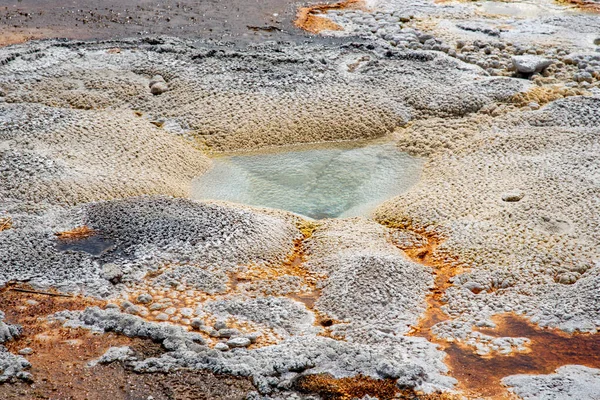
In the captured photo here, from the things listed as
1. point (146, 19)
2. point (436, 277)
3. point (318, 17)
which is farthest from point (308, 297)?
point (318, 17)

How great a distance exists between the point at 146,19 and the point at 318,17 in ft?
13.1

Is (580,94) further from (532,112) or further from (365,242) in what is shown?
(365,242)

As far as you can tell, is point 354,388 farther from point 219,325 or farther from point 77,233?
→ point 77,233

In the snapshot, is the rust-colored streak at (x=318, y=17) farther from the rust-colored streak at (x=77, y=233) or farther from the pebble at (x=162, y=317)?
the pebble at (x=162, y=317)

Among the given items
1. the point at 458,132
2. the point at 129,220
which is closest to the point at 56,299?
the point at 129,220

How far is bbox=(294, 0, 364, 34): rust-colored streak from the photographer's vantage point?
16.9m

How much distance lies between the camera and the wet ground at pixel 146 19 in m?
15.8

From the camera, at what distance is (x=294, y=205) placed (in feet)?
35.5

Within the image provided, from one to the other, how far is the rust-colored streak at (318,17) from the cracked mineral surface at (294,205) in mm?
139

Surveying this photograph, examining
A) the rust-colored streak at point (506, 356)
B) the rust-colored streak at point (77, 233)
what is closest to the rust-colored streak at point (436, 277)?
the rust-colored streak at point (506, 356)

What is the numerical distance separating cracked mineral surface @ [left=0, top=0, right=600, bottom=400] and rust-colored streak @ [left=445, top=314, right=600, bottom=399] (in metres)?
0.03

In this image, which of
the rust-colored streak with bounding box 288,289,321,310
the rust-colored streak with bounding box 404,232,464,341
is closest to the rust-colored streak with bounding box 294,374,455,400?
the rust-colored streak with bounding box 404,232,464,341

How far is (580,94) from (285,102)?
5500mm

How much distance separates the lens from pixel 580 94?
13766 mm
